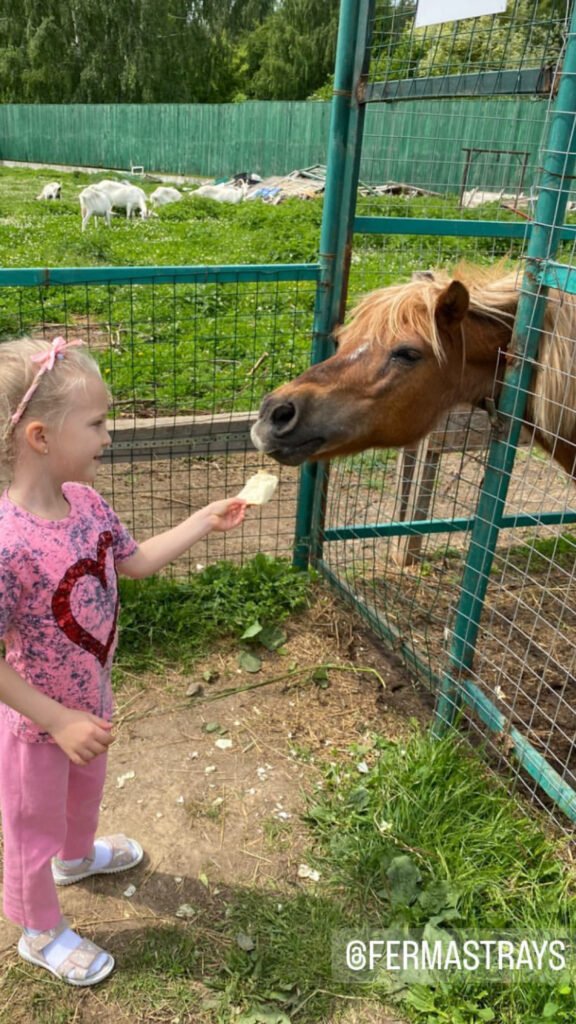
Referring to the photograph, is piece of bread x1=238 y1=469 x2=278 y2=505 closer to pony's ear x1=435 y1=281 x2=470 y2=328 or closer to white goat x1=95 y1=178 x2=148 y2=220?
pony's ear x1=435 y1=281 x2=470 y2=328

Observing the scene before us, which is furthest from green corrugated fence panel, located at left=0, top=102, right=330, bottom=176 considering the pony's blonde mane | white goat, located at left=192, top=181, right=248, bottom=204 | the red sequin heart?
the red sequin heart

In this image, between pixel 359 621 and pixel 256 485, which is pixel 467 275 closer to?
pixel 256 485

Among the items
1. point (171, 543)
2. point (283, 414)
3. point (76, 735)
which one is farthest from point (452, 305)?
point (76, 735)

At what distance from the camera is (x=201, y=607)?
11.6 ft

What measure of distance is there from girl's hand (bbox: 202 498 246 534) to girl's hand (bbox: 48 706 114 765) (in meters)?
0.70

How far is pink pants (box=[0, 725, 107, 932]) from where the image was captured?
1.87m

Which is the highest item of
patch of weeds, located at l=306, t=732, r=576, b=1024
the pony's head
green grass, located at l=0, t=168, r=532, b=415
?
the pony's head

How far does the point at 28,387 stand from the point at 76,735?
807 millimetres

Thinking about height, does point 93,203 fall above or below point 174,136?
below

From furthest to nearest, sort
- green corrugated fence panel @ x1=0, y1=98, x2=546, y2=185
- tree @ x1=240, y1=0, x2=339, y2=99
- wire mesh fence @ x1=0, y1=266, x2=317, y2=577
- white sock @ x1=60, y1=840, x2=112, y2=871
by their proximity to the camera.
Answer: tree @ x1=240, y1=0, x2=339, y2=99 < green corrugated fence panel @ x1=0, y1=98, x2=546, y2=185 < wire mesh fence @ x1=0, y1=266, x2=317, y2=577 < white sock @ x1=60, y1=840, x2=112, y2=871

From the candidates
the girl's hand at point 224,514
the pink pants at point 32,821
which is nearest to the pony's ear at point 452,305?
the girl's hand at point 224,514

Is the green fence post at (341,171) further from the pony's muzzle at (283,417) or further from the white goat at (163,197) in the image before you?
the white goat at (163,197)

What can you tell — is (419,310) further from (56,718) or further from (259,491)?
(56,718)

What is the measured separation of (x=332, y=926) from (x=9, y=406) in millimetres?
1753
